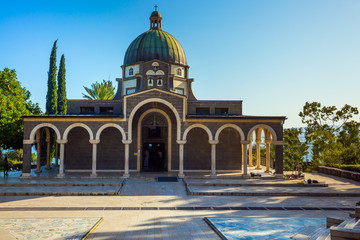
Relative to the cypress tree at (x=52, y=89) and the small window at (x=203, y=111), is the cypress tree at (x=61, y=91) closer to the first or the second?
the cypress tree at (x=52, y=89)

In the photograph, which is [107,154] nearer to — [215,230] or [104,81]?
[215,230]

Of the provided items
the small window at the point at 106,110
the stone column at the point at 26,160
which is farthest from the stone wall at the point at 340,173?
the stone column at the point at 26,160

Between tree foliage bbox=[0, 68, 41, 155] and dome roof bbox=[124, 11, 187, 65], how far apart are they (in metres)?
12.2

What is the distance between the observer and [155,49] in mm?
32969

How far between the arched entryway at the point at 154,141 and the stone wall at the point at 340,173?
16.9 meters

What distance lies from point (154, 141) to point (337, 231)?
23049 millimetres

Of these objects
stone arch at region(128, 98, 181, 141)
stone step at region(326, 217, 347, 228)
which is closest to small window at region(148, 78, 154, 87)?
stone arch at region(128, 98, 181, 141)

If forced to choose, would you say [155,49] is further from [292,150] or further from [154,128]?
[292,150]

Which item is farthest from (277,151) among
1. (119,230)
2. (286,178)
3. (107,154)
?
(119,230)

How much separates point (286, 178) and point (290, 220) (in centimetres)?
1334

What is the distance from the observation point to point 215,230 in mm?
11828

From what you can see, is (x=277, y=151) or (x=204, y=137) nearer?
(x=277, y=151)

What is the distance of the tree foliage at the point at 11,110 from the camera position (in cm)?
2933

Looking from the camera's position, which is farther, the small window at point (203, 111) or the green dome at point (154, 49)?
the green dome at point (154, 49)
